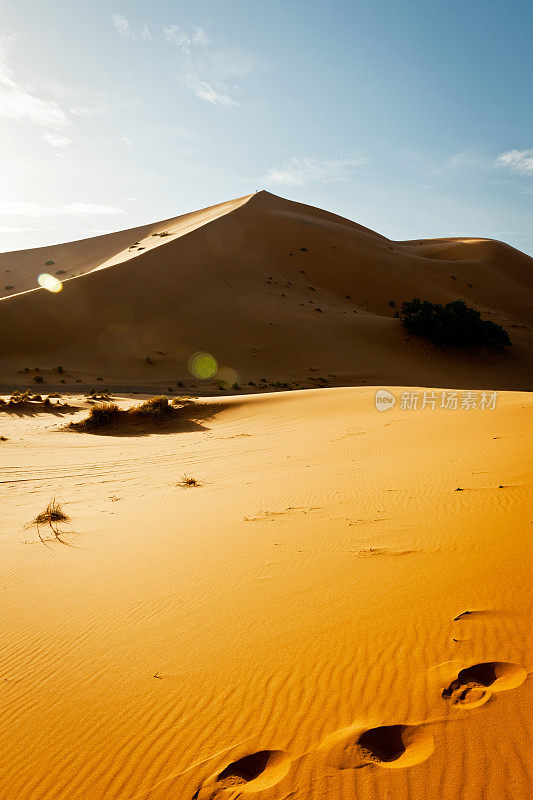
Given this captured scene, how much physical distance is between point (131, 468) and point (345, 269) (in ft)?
144

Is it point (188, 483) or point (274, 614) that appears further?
point (188, 483)

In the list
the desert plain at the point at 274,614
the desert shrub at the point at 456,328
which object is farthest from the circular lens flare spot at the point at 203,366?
the desert plain at the point at 274,614

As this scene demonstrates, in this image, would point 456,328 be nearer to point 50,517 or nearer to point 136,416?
point 136,416

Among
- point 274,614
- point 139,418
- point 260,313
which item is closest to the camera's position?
point 274,614

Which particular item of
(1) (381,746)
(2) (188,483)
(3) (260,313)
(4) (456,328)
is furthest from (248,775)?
(4) (456,328)

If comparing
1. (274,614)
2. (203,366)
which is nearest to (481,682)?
(274,614)

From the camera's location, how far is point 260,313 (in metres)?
33.9

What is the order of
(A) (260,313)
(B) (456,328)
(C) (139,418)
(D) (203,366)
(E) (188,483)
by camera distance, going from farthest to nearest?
(A) (260,313)
(B) (456,328)
(D) (203,366)
(C) (139,418)
(E) (188,483)

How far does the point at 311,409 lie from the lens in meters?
14.3

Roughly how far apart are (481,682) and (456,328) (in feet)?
107

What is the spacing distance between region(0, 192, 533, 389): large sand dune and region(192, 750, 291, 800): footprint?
23.3 m

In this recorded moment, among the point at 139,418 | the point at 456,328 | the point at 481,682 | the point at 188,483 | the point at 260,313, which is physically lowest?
the point at 188,483

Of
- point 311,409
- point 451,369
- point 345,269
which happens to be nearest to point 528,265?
point 345,269

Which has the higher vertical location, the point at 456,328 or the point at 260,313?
the point at 260,313
